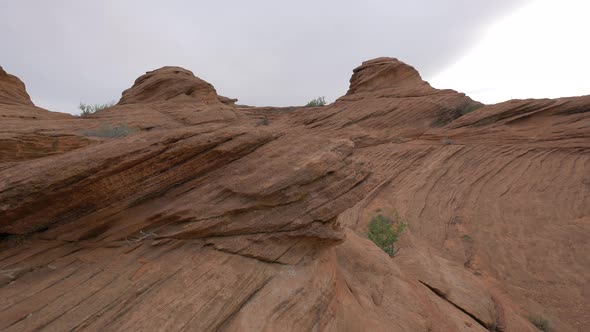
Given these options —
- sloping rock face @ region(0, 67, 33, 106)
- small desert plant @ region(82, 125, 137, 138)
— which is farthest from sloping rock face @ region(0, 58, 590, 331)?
sloping rock face @ region(0, 67, 33, 106)

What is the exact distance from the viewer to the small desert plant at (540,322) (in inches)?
265

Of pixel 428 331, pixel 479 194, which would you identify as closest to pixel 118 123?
pixel 428 331

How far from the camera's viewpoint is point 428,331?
4922 mm

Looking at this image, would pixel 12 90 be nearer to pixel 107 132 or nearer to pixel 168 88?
pixel 168 88

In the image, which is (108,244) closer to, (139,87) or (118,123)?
(118,123)

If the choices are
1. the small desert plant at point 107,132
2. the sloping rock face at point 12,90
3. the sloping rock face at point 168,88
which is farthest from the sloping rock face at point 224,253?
the sloping rock face at point 168,88

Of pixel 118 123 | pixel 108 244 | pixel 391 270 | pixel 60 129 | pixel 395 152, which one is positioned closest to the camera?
pixel 108 244

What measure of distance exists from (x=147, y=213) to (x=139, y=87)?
18102 millimetres

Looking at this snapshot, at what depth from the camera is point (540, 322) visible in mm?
6824

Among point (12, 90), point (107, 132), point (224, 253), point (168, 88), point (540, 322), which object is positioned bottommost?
point (540, 322)

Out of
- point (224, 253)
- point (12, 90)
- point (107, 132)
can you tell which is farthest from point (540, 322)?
point (12, 90)

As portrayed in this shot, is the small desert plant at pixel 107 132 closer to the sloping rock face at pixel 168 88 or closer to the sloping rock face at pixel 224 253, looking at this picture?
the sloping rock face at pixel 224 253

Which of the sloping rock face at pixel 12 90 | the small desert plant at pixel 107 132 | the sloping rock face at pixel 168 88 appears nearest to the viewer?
the small desert plant at pixel 107 132

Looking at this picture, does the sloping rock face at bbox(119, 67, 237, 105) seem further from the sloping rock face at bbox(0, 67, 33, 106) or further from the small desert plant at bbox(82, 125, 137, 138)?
the small desert plant at bbox(82, 125, 137, 138)
